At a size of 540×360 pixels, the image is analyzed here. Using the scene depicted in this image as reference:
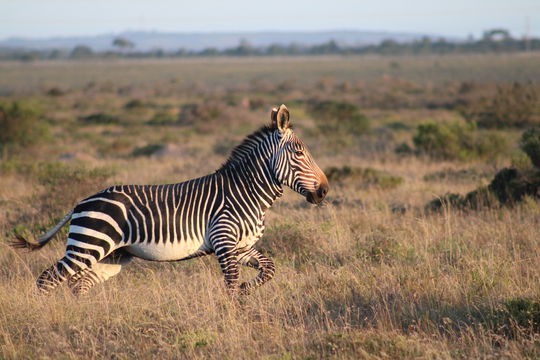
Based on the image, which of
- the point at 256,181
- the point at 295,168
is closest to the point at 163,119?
the point at 256,181

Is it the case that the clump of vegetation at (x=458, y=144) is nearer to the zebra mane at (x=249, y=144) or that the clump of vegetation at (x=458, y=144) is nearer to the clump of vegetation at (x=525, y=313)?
the zebra mane at (x=249, y=144)

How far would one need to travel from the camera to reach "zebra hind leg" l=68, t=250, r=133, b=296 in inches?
235

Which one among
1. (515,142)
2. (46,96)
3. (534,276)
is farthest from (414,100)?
(534,276)

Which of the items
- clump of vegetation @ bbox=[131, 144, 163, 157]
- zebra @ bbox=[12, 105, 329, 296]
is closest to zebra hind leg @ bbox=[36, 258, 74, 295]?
zebra @ bbox=[12, 105, 329, 296]

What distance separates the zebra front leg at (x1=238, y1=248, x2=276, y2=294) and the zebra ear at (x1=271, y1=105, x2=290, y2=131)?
1204mm

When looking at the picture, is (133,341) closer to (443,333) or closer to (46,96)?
(443,333)

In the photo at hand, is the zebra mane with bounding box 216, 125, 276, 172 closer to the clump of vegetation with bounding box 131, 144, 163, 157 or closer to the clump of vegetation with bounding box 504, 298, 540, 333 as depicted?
the clump of vegetation with bounding box 504, 298, 540, 333

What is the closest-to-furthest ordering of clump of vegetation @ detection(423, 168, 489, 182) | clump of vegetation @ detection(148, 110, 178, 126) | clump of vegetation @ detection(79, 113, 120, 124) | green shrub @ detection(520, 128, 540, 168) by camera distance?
green shrub @ detection(520, 128, 540, 168) → clump of vegetation @ detection(423, 168, 489, 182) → clump of vegetation @ detection(79, 113, 120, 124) → clump of vegetation @ detection(148, 110, 178, 126)

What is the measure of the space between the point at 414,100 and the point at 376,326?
33.5 meters

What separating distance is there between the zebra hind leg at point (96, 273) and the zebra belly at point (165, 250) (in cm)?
31

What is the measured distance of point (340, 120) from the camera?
2483 centimetres

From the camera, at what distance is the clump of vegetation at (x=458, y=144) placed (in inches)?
666

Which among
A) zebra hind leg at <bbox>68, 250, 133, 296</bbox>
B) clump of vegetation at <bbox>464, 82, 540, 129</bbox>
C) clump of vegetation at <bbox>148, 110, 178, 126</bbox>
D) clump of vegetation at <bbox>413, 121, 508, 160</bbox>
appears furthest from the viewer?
clump of vegetation at <bbox>148, 110, 178, 126</bbox>

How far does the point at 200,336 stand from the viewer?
16.5ft
